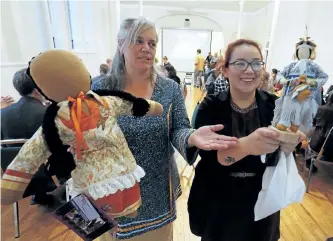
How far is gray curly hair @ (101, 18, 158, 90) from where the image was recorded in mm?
755

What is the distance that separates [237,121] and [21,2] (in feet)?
9.56

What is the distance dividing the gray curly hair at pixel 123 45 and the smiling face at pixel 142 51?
0.01m

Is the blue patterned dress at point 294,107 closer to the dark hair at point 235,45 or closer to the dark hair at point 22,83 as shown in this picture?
the dark hair at point 235,45

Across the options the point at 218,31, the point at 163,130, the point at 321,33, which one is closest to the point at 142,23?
the point at 163,130

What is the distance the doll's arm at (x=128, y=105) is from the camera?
2.08ft

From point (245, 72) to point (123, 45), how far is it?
17.8 inches

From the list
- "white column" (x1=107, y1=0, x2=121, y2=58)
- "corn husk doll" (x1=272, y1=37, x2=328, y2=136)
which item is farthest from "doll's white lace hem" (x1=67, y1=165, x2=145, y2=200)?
"white column" (x1=107, y1=0, x2=121, y2=58)

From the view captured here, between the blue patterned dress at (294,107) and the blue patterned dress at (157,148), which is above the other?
the blue patterned dress at (294,107)

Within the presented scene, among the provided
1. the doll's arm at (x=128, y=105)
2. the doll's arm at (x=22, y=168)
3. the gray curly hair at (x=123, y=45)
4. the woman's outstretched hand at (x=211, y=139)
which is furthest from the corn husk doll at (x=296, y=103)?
the doll's arm at (x=22, y=168)

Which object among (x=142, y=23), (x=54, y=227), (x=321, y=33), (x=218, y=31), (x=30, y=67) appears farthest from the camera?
(x=218, y=31)

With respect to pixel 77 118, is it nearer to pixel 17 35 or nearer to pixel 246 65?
pixel 246 65

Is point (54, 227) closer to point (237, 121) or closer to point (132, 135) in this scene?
point (132, 135)

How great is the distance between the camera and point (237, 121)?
2.71 ft

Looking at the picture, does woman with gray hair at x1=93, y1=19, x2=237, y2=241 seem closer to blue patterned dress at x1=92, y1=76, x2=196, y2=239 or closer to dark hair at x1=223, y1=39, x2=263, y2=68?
blue patterned dress at x1=92, y1=76, x2=196, y2=239
